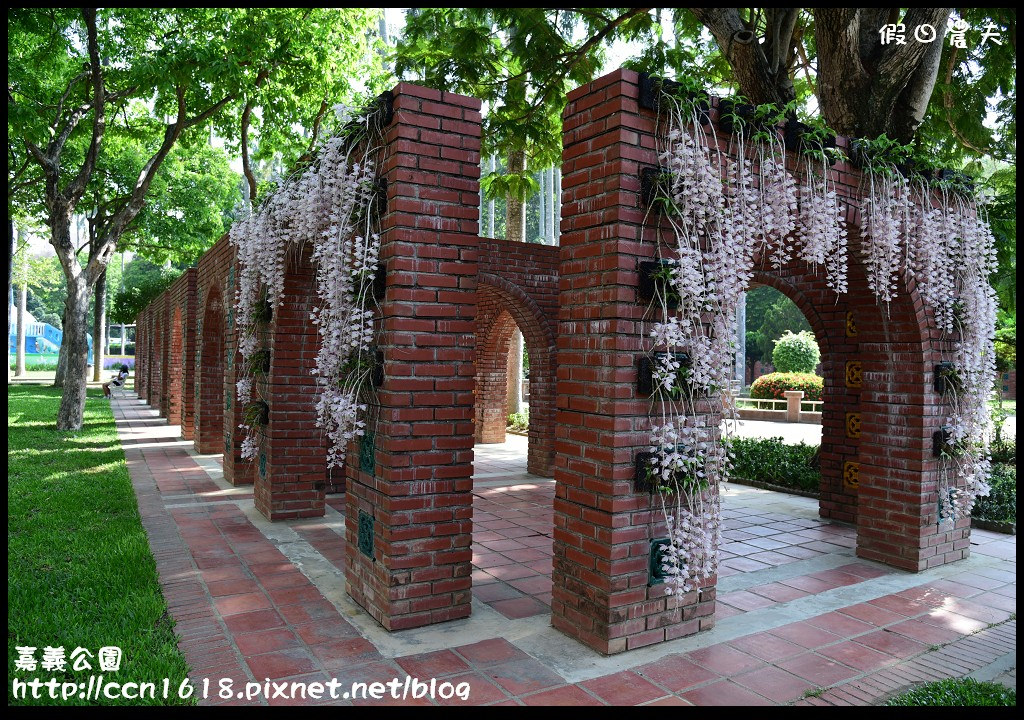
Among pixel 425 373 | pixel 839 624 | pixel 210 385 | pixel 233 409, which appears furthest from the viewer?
pixel 210 385

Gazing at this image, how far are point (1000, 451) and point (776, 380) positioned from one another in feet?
38.5

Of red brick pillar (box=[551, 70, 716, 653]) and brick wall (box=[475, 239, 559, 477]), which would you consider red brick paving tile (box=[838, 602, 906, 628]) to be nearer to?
red brick pillar (box=[551, 70, 716, 653])

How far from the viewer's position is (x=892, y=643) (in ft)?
12.8

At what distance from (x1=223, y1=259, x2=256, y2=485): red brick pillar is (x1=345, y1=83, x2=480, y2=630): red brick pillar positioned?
15.0 feet

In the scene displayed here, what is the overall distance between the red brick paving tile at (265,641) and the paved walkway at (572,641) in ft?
0.04

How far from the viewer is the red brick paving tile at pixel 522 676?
325cm

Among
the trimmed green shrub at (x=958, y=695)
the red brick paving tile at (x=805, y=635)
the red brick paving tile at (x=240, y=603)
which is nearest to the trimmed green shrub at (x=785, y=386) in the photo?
the red brick paving tile at (x=805, y=635)

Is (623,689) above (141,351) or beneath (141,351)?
beneath

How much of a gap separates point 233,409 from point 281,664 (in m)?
5.44

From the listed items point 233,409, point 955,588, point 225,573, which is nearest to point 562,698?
point 225,573

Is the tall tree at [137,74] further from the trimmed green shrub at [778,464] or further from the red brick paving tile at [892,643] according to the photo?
the red brick paving tile at [892,643]

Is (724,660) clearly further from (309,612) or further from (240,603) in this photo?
(240,603)

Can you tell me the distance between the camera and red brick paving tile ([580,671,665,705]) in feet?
10.3

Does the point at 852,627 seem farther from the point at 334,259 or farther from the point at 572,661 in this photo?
the point at 334,259
